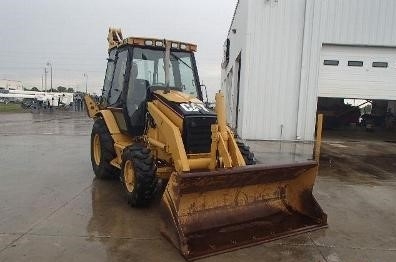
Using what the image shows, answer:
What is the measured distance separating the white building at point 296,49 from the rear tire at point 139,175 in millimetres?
9749

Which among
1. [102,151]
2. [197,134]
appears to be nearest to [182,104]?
[197,134]

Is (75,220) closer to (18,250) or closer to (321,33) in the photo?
(18,250)

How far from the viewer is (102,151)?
7352 mm

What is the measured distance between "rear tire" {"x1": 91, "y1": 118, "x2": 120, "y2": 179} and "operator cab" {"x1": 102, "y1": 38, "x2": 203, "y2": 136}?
0.45 metres

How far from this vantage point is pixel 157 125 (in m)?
5.97

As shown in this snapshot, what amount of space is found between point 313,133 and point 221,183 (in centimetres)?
1097

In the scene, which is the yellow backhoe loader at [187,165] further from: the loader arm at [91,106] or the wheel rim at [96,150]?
the loader arm at [91,106]

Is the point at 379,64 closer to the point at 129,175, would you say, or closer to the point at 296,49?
the point at 296,49

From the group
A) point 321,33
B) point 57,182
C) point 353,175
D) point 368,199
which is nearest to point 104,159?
point 57,182

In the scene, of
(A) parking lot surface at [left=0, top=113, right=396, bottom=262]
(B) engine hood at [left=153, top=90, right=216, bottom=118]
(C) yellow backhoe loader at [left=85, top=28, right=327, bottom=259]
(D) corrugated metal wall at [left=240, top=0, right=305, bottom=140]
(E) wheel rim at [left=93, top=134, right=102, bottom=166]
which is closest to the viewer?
(A) parking lot surface at [left=0, top=113, right=396, bottom=262]

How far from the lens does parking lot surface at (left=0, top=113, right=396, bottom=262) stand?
14.3ft

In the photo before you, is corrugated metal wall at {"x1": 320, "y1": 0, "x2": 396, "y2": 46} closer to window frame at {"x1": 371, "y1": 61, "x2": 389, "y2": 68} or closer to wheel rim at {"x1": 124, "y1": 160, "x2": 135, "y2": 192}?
window frame at {"x1": 371, "y1": 61, "x2": 389, "y2": 68}

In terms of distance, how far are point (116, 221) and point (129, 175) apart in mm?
827

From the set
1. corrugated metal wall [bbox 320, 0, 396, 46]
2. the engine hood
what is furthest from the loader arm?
corrugated metal wall [bbox 320, 0, 396, 46]
